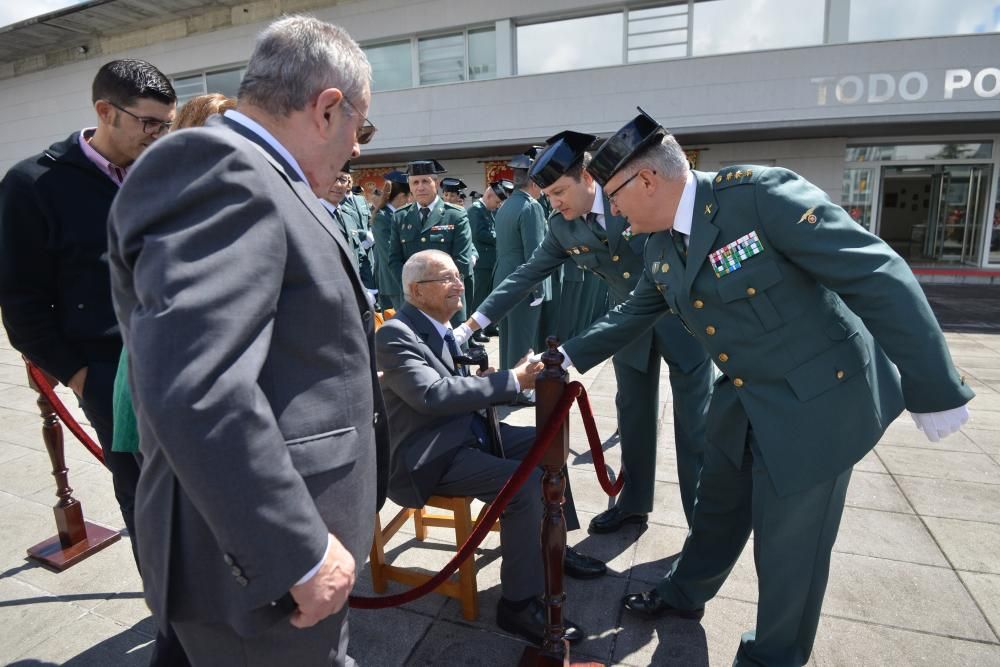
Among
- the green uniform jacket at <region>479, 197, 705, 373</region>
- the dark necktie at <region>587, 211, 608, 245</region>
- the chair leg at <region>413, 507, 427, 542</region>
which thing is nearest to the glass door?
the green uniform jacket at <region>479, 197, 705, 373</region>

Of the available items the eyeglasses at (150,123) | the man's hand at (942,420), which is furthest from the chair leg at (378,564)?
the man's hand at (942,420)

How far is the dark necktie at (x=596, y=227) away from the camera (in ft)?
10.3

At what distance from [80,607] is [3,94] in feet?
85.5

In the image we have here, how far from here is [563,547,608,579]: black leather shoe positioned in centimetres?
282

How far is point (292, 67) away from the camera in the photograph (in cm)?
117

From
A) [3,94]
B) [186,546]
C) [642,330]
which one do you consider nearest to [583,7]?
[642,330]

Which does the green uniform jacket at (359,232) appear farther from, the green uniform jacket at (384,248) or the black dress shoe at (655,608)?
the black dress shoe at (655,608)

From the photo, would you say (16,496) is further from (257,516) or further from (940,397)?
(940,397)

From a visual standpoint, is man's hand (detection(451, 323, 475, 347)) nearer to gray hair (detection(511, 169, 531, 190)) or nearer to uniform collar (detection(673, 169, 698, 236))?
uniform collar (detection(673, 169, 698, 236))

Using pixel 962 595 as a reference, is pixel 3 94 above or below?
above

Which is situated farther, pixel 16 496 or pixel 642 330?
pixel 16 496

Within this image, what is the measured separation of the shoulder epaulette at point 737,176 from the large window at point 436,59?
13.7 metres

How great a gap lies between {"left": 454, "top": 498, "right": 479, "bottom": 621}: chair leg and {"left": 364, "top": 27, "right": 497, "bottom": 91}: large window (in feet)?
45.4

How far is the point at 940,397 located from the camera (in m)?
1.67
